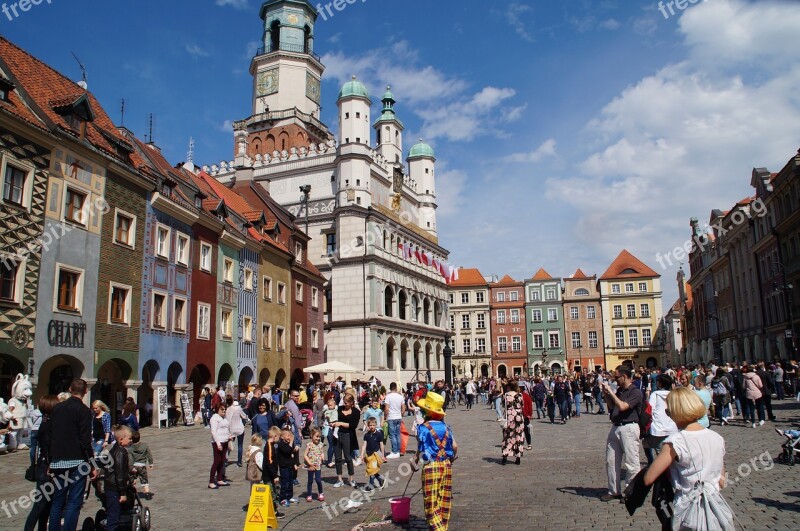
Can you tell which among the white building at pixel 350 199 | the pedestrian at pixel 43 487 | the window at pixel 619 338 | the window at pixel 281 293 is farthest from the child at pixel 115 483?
the window at pixel 619 338

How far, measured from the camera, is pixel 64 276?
20172 millimetres

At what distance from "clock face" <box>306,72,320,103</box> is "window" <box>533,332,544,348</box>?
3941 cm

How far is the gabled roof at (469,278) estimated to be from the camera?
83606mm

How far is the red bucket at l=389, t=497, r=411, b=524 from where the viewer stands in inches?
342

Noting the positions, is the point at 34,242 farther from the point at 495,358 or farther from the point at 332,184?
the point at 495,358

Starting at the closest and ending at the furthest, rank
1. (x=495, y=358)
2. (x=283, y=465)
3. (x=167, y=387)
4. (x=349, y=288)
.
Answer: (x=283, y=465) → (x=167, y=387) → (x=349, y=288) → (x=495, y=358)

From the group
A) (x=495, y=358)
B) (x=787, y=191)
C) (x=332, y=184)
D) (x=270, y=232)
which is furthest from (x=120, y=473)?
(x=495, y=358)

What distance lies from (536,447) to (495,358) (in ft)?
213

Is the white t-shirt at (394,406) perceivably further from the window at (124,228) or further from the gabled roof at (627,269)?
the gabled roof at (627,269)

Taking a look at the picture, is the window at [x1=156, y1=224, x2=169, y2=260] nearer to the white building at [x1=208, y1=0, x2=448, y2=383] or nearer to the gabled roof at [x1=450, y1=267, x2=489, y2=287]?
the white building at [x1=208, y1=0, x2=448, y2=383]

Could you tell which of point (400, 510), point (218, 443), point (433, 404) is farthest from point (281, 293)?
point (433, 404)

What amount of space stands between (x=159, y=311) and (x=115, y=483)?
60.5 ft

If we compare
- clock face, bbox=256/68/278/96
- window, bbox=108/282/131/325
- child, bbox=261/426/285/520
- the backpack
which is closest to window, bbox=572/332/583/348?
clock face, bbox=256/68/278/96

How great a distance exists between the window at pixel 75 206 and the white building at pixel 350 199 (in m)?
26.8
